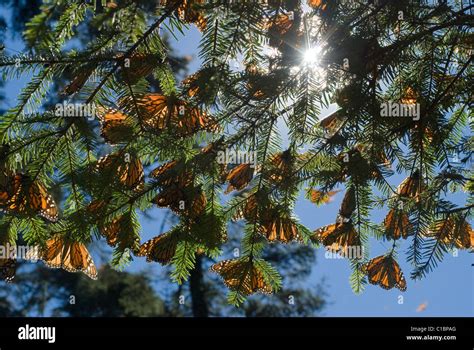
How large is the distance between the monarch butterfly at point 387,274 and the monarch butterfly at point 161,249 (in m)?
0.81

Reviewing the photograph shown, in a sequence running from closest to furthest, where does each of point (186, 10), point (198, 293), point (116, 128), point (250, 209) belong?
1. point (186, 10)
2. point (116, 128)
3. point (250, 209)
4. point (198, 293)

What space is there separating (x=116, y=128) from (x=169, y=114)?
7.0 inches

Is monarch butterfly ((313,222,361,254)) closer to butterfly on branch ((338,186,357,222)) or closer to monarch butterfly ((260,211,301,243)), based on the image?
butterfly on branch ((338,186,357,222))

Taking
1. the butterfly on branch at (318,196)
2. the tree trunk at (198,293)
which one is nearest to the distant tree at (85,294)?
the tree trunk at (198,293)

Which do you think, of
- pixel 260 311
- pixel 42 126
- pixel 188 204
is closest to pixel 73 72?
pixel 42 126

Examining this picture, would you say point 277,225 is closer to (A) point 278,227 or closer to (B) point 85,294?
(A) point 278,227

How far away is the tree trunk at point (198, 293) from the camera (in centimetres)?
846

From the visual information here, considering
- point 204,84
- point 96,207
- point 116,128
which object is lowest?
point 96,207

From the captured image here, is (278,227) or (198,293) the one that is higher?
(198,293)

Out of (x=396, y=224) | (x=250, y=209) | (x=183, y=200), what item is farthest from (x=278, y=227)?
(x=396, y=224)

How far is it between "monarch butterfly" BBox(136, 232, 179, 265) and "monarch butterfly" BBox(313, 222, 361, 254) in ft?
1.87

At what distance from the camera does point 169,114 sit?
177 cm

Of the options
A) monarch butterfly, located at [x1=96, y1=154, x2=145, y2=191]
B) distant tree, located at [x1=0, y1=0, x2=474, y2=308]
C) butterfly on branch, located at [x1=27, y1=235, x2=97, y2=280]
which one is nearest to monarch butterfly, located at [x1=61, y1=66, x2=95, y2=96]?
distant tree, located at [x1=0, y1=0, x2=474, y2=308]

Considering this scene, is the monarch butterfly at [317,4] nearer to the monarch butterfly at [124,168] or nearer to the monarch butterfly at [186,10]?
the monarch butterfly at [186,10]
